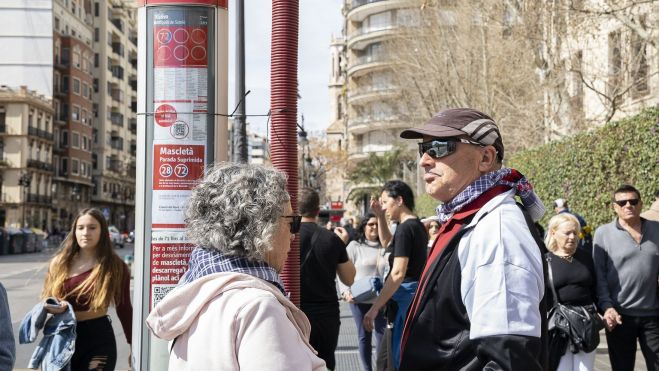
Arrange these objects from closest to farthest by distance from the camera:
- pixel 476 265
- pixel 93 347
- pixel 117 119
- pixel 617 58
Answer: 1. pixel 476 265
2. pixel 93 347
3. pixel 617 58
4. pixel 117 119

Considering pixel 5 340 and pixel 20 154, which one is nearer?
pixel 5 340

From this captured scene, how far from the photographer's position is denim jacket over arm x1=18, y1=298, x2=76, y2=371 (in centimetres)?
542

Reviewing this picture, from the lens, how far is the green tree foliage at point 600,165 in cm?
1072

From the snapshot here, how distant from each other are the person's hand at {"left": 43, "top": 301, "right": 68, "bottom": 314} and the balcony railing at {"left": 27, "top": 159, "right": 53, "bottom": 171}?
244ft

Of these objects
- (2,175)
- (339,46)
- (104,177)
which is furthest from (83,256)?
(339,46)

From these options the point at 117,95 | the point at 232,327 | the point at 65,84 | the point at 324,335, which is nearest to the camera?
the point at 232,327

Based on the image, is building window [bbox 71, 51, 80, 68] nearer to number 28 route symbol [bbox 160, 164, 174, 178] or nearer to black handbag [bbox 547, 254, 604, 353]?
black handbag [bbox 547, 254, 604, 353]

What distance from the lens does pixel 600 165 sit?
1301 centimetres

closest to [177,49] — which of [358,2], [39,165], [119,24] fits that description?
[358,2]

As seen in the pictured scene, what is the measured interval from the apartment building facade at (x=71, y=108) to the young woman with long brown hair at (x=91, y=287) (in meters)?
75.2

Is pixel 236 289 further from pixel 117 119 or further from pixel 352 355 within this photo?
pixel 117 119

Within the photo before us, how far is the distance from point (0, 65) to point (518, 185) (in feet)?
273

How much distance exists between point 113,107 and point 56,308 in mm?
92399

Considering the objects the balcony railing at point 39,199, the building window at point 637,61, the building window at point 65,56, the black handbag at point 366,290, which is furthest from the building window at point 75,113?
the black handbag at point 366,290
